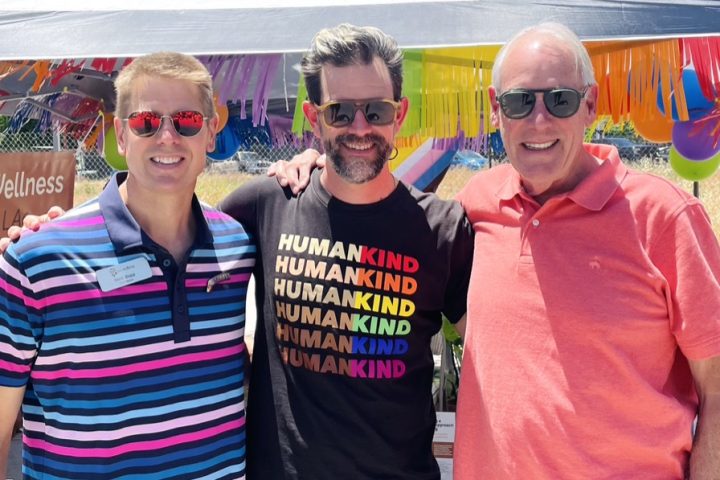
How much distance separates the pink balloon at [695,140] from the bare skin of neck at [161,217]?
3.89m

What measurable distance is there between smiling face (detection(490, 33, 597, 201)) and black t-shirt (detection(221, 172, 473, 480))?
0.29m

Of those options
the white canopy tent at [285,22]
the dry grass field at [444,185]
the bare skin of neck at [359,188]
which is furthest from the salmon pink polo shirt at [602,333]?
the dry grass field at [444,185]

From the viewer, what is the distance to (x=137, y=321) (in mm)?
1819

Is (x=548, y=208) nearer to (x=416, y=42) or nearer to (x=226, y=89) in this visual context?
(x=416, y=42)

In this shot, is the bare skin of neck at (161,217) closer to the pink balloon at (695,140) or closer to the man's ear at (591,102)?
the man's ear at (591,102)

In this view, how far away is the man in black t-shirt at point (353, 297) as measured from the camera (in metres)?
1.99

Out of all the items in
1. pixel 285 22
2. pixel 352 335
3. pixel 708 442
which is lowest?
pixel 708 442

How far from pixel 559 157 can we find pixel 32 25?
2.64 m

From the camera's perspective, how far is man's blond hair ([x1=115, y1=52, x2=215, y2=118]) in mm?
1947

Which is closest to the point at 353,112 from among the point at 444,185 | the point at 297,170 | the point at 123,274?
the point at 297,170

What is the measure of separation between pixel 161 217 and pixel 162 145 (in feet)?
0.68

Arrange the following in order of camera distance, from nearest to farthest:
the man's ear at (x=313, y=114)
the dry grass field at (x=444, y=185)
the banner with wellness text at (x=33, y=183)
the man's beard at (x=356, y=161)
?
the man's beard at (x=356, y=161) → the man's ear at (x=313, y=114) → the banner with wellness text at (x=33, y=183) → the dry grass field at (x=444, y=185)

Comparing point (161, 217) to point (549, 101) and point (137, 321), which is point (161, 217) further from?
point (549, 101)

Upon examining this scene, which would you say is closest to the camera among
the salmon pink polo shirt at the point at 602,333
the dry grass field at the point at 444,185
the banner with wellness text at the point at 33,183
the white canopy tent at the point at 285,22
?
the salmon pink polo shirt at the point at 602,333
